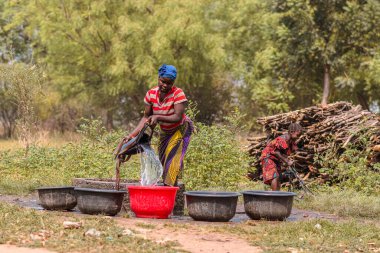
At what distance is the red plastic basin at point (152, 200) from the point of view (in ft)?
27.4

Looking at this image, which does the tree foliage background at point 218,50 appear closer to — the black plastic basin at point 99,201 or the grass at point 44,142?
the grass at point 44,142

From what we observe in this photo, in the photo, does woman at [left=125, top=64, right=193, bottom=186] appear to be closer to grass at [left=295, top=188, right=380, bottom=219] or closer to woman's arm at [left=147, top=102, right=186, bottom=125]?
woman's arm at [left=147, top=102, right=186, bottom=125]

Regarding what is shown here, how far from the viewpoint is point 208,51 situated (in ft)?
101

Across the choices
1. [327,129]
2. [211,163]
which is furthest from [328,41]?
[211,163]

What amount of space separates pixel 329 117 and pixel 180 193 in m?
5.17

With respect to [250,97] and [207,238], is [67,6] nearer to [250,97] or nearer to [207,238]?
[250,97]

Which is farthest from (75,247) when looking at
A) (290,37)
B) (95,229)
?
(290,37)

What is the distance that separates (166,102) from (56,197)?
1.79 meters

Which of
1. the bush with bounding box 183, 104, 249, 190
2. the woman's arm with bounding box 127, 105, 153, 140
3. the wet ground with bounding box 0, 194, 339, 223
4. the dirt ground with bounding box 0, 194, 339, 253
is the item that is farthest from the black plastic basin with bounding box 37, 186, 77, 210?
the bush with bounding box 183, 104, 249, 190

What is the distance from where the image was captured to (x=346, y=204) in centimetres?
1021

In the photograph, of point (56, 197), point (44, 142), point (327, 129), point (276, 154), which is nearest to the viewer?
point (56, 197)

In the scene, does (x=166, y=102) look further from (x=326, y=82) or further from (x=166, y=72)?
(x=326, y=82)

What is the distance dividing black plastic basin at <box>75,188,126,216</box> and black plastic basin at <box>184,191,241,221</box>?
0.85 metres

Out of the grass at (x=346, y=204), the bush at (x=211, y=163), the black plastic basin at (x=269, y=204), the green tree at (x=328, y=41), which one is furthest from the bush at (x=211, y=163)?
the green tree at (x=328, y=41)
